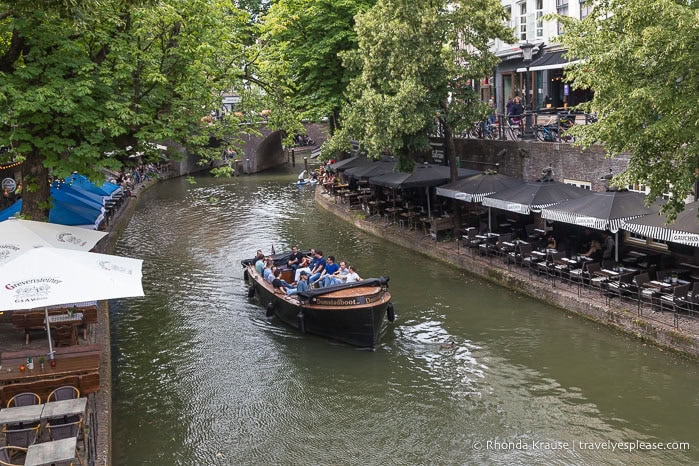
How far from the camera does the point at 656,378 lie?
47.1 ft

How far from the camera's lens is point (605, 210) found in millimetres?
18469

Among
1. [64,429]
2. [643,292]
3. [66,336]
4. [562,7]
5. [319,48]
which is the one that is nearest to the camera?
[64,429]

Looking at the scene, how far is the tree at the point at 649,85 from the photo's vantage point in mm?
12672

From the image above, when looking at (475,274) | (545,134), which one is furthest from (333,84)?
(475,274)

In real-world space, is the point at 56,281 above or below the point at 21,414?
above

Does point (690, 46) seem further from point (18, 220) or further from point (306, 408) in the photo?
point (18, 220)

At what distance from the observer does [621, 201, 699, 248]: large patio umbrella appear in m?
15.6

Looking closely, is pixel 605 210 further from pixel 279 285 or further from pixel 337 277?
pixel 279 285

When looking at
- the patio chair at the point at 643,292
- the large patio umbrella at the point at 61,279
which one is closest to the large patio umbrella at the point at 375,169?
the patio chair at the point at 643,292

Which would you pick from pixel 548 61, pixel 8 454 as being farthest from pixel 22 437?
pixel 548 61

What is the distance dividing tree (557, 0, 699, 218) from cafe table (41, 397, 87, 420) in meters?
10.0

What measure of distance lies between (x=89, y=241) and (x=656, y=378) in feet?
39.3

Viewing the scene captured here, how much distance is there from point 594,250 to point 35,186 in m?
14.2

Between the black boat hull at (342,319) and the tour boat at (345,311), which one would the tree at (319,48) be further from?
the tour boat at (345,311)
